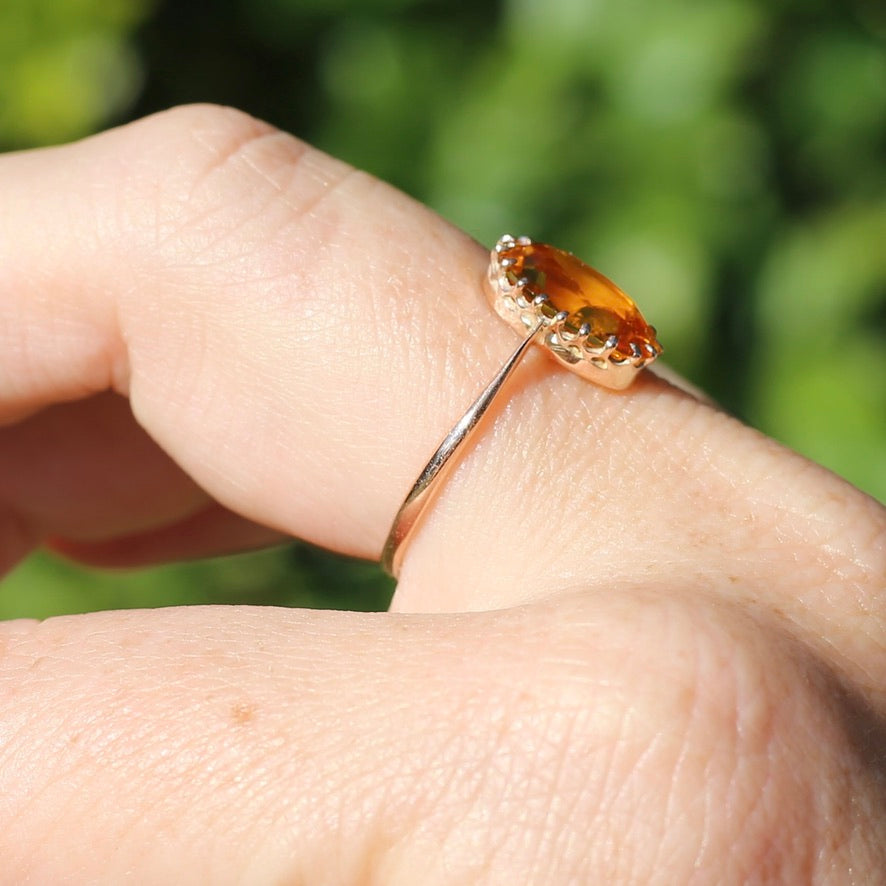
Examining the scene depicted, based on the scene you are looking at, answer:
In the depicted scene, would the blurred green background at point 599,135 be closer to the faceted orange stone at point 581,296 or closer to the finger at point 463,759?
the faceted orange stone at point 581,296

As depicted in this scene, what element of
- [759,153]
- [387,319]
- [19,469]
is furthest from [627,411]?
[759,153]

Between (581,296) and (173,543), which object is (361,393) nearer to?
(581,296)

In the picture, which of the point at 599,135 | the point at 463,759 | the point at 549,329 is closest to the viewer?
the point at 463,759

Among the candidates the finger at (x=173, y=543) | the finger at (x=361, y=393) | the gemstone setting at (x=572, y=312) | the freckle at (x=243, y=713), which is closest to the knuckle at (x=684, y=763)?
the finger at (x=361, y=393)

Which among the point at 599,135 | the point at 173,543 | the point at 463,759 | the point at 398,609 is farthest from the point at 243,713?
the point at 599,135

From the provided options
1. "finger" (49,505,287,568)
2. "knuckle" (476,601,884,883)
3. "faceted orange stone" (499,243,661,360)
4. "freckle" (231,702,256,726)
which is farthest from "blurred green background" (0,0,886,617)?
"freckle" (231,702,256,726)

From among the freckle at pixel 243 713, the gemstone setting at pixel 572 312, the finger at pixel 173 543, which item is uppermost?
the gemstone setting at pixel 572 312

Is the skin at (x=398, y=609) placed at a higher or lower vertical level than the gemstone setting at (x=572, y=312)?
lower

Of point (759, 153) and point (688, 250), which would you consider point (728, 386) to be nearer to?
point (688, 250)

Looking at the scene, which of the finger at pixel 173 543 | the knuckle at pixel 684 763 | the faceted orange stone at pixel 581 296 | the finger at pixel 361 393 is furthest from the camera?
the finger at pixel 173 543
